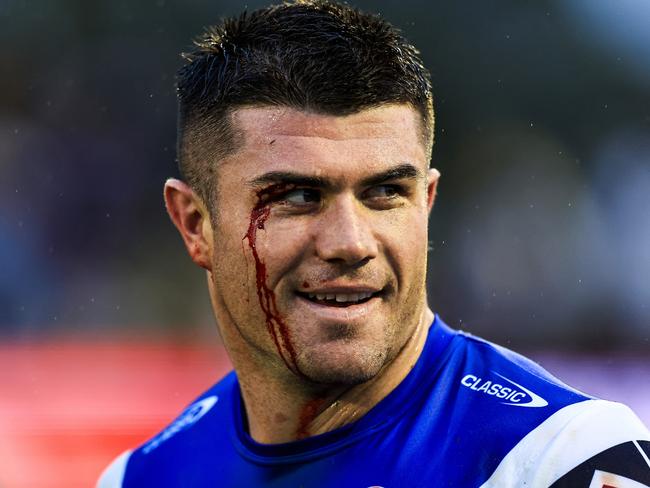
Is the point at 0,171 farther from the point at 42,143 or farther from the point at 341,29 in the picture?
the point at 341,29

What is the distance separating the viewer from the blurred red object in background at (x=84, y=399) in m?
7.54

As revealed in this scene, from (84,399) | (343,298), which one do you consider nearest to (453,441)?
(343,298)

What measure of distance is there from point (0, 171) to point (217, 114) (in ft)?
30.2

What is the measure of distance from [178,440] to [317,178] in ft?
3.56

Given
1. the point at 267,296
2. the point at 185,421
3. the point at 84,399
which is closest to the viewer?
the point at 267,296

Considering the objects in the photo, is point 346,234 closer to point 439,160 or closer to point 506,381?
point 506,381

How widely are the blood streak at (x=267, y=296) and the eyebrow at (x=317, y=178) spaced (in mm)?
28

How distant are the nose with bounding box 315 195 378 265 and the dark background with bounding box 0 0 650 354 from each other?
7.96m

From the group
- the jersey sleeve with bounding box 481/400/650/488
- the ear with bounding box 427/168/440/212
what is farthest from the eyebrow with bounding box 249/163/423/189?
the jersey sleeve with bounding box 481/400/650/488

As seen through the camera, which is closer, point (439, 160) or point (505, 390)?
point (505, 390)

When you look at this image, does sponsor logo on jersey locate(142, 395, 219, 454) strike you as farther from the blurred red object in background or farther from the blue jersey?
the blurred red object in background

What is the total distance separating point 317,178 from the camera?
2.22 meters

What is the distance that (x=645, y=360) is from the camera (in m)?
9.73

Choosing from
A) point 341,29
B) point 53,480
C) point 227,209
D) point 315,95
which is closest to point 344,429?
point 227,209
